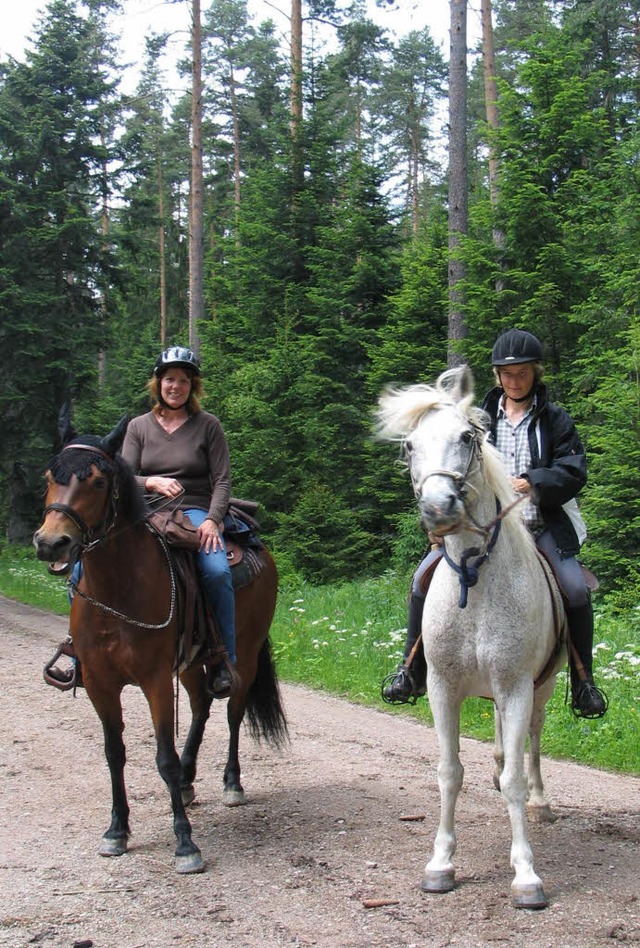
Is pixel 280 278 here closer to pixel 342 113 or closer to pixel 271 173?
pixel 271 173

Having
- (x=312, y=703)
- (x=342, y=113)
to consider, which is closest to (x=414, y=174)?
(x=342, y=113)

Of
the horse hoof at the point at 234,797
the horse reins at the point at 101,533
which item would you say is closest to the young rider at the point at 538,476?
the horse reins at the point at 101,533

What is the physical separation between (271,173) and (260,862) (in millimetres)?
19698

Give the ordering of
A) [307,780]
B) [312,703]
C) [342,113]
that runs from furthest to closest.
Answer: [342,113] < [312,703] < [307,780]

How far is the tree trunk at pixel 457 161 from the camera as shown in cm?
1472

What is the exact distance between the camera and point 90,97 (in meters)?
23.3

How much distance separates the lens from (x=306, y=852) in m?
4.97

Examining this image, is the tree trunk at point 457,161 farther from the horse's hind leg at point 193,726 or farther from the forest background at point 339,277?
the horse's hind leg at point 193,726

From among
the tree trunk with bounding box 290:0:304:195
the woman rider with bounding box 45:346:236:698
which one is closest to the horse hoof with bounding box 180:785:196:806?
the woman rider with bounding box 45:346:236:698

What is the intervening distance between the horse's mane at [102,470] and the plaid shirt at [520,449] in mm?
2142

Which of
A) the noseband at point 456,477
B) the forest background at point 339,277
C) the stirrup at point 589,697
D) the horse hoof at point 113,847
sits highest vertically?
the forest background at point 339,277

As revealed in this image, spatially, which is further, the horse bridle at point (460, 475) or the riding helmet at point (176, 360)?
the riding helmet at point (176, 360)

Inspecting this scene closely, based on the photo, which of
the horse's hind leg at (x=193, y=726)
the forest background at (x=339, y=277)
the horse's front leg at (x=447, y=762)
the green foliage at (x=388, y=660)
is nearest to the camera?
the horse's front leg at (x=447, y=762)

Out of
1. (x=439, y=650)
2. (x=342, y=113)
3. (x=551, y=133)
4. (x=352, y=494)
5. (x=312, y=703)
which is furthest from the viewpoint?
(x=342, y=113)
